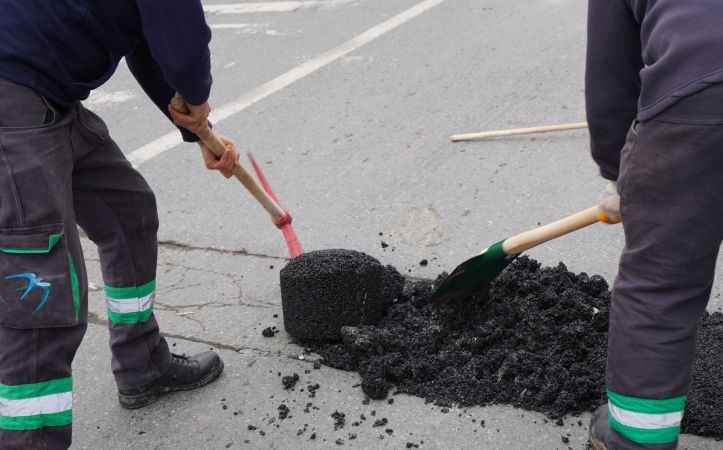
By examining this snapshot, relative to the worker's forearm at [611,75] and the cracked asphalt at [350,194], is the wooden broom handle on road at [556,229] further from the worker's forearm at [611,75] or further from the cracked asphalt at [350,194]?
the cracked asphalt at [350,194]

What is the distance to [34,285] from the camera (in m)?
2.29

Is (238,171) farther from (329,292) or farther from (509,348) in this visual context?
(509,348)

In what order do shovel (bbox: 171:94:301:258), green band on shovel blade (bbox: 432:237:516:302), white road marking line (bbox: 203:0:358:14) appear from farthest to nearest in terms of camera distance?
white road marking line (bbox: 203:0:358:14) → green band on shovel blade (bbox: 432:237:516:302) → shovel (bbox: 171:94:301:258)

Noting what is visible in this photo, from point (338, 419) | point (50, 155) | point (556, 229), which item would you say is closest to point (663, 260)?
point (556, 229)

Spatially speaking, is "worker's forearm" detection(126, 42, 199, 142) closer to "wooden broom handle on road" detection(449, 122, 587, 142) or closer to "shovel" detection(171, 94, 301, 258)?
"shovel" detection(171, 94, 301, 258)

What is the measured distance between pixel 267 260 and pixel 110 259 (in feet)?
3.84

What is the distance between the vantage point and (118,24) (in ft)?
7.80

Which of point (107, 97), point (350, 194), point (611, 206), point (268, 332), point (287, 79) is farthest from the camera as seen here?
point (107, 97)

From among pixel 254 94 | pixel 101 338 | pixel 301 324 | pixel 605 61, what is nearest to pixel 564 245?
pixel 301 324

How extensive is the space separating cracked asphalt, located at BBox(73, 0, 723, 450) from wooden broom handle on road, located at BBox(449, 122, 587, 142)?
61mm

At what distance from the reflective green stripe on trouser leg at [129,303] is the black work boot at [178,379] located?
23 centimetres

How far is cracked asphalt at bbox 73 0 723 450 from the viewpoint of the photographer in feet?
9.49

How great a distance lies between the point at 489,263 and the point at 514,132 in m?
2.10

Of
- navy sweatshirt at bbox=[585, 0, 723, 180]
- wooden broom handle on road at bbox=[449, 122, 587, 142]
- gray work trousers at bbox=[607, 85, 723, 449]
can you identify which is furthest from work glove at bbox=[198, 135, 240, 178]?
wooden broom handle on road at bbox=[449, 122, 587, 142]
